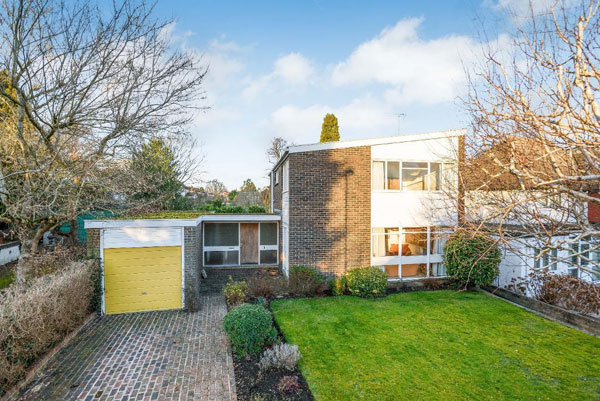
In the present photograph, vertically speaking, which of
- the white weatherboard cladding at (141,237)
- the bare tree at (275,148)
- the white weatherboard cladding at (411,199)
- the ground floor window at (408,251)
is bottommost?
the ground floor window at (408,251)

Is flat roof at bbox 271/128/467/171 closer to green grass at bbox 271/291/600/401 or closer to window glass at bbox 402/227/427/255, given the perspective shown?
window glass at bbox 402/227/427/255

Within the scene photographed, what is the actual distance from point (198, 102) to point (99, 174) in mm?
3408

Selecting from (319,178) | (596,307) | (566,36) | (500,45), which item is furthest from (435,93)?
(596,307)

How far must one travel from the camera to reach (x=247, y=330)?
5.88 m

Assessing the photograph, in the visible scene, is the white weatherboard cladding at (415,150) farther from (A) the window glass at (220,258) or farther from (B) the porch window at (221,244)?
(A) the window glass at (220,258)

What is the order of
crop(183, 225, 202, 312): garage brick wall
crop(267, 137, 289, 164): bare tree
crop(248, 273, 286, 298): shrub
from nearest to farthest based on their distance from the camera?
crop(183, 225, 202, 312): garage brick wall < crop(248, 273, 286, 298): shrub < crop(267, 137, 289, 164): bare tree

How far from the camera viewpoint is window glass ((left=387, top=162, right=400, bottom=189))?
10.8m

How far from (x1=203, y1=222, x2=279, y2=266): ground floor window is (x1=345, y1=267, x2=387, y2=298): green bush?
541 centimetres

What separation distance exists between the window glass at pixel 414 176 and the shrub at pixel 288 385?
804cm

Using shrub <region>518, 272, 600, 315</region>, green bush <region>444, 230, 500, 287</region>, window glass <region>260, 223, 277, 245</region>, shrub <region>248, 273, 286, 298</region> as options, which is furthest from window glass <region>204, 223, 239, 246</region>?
shrub <region>518, 272, 600, 315</region>

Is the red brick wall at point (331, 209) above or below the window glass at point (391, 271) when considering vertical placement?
above

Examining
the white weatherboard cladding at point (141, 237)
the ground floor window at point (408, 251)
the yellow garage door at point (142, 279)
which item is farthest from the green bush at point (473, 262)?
the yellow garage door at point (142, 279)

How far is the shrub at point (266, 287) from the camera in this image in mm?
9562

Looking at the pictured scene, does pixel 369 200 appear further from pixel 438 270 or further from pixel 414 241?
pixel 438 270
